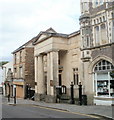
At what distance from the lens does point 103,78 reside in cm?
2284

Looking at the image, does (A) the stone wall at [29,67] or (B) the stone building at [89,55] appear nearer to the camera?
(B) the stone building at [89,55]

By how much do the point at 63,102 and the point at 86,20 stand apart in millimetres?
9098

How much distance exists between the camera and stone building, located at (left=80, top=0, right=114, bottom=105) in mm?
21922

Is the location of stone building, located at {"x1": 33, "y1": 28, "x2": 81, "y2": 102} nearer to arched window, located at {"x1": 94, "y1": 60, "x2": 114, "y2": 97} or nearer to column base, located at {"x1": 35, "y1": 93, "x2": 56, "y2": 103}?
column base, located at {"x1": 35, "y1": 93, "x2": 56, "y2": 103}

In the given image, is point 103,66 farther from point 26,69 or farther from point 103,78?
point 26,69

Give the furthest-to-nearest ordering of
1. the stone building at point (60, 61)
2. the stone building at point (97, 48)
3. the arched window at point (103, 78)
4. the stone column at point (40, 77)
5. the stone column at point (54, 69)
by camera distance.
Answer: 1. the stone column at point (40, 77)
2. the stone column at point (54, 69)
3. the stone building at point (60, 61)
4. the arched window at point (103, 78)
5. the stone building at point (97, 48)

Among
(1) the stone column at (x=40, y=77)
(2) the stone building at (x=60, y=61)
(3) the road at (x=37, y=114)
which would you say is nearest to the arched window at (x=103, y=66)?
(2) the stone building at (x=60, y=61)

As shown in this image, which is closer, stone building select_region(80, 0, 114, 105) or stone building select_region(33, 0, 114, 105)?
stone building select_region(80, 0, 114, 105)

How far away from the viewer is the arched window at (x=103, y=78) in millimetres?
22125

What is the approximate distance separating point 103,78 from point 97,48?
107 inches

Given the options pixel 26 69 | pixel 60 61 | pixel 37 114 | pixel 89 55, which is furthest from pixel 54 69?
pixel 26 69

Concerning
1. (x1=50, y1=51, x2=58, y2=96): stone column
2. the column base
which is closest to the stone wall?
the column base

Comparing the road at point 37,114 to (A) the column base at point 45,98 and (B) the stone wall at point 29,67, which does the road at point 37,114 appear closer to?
(A) the column base at point 45,98

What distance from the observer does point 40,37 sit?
3344cm
